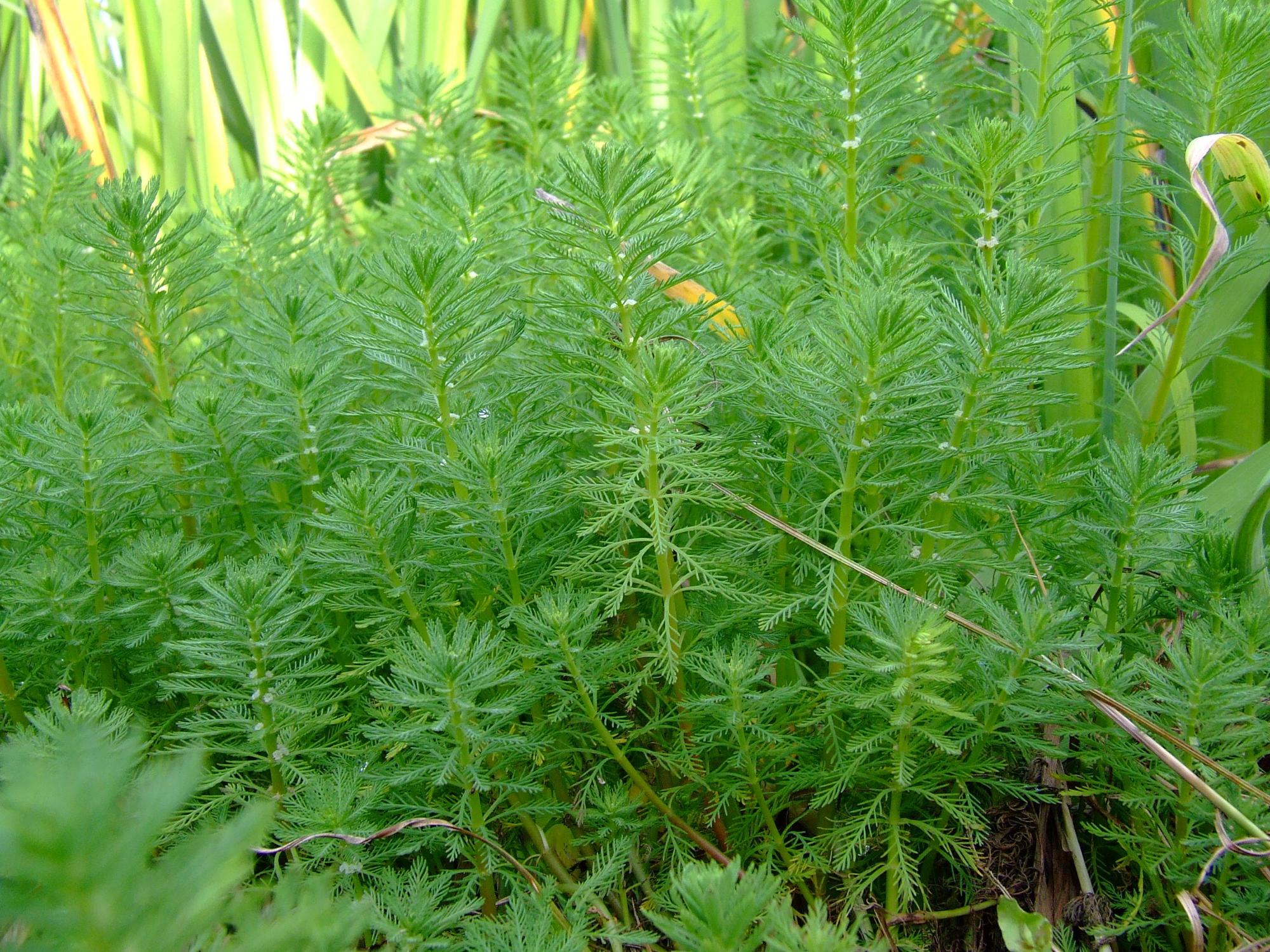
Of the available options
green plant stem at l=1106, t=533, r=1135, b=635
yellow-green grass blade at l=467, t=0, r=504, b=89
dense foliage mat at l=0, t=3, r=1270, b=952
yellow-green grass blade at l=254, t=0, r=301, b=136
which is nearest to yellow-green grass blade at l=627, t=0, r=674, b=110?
yellow-green grass blade at l=467, t=0, r=504, b=89

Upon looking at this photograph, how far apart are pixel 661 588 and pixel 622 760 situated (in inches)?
6.0

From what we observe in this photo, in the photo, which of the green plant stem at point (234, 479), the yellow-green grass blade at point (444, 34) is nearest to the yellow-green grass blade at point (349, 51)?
the yellow-green grass blade at point (444, 34)

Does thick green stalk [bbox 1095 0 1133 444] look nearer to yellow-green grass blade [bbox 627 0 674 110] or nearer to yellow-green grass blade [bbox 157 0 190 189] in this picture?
yellow-green grass blade [bbox 627 0 674 110]

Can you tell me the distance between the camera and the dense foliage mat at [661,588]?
0.85 meters

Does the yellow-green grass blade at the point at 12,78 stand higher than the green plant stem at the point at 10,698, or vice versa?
the yellow-green grass blade at the point at 12,78

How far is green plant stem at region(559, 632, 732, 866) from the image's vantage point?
879 millimetres

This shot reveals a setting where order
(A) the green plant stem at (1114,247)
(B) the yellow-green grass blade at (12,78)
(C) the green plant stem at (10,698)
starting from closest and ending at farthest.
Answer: (C) the green plant stem at (10,698), (A) the green plant stem at (1114,247), (B) the yellow-green grass blade at (12,78)

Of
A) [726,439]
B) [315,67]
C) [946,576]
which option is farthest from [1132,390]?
[315,67]

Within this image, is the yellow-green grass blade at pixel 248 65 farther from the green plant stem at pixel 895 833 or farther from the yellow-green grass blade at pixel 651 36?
the green plant stem at pixel 895 833

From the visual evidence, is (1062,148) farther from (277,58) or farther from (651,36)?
(277,58)

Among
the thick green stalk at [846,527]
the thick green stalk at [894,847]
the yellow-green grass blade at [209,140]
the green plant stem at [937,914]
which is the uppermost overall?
the yellow-green grass blade at [209,140]

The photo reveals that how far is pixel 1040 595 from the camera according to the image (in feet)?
3.15

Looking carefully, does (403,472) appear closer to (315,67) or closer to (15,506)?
(15,506)

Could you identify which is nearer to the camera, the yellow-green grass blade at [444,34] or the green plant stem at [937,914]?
the green plant stem at [937,914]
